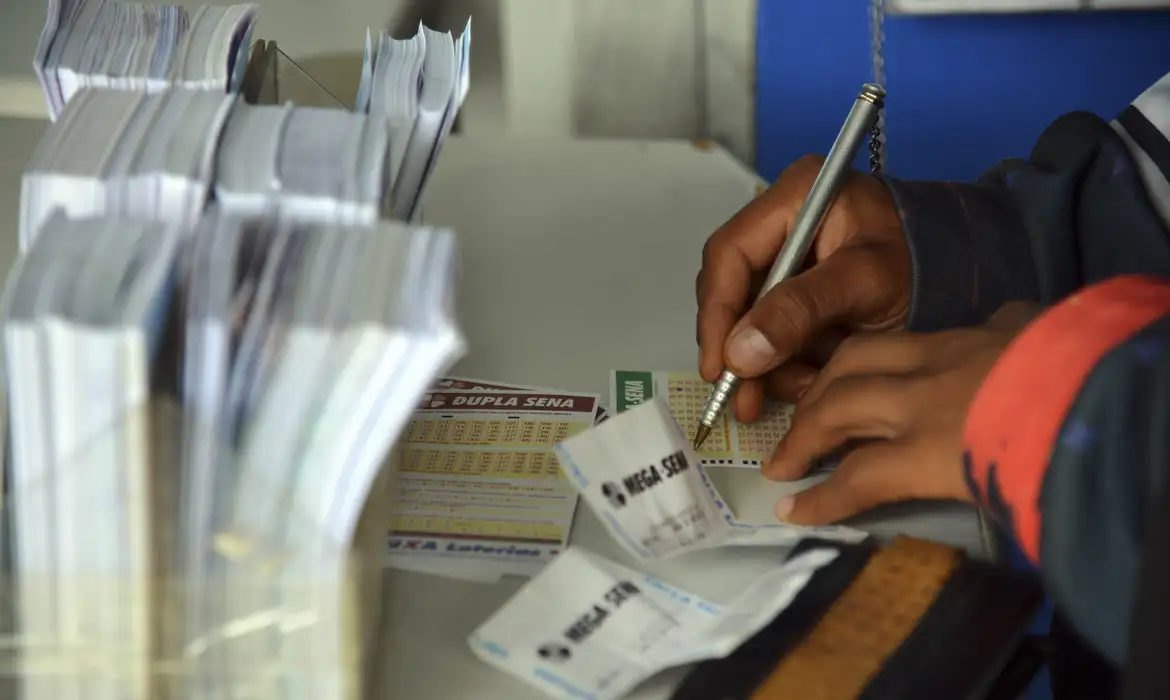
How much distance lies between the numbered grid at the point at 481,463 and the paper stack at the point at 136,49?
23cm

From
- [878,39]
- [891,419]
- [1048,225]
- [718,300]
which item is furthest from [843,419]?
[878,39]

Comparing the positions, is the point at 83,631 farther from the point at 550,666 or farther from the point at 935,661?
the point at 935,661

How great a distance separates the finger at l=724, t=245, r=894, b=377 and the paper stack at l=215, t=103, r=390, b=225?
0.99 ft

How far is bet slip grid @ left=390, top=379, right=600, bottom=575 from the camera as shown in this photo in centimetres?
55

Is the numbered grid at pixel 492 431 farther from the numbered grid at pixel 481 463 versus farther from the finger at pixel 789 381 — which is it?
the finger at pixel 789 381

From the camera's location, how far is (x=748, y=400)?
67cm

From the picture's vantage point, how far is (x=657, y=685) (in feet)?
1.46

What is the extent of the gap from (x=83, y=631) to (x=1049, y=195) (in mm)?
644

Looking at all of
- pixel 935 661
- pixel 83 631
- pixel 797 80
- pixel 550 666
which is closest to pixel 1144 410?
pixel 935 661

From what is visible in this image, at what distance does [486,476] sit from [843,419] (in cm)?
20

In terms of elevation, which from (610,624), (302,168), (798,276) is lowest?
(610,624)

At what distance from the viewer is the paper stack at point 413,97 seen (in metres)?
0.48

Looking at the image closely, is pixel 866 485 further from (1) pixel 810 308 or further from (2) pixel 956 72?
(2) pixel 956 72

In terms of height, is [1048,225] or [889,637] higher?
[1048,225]
